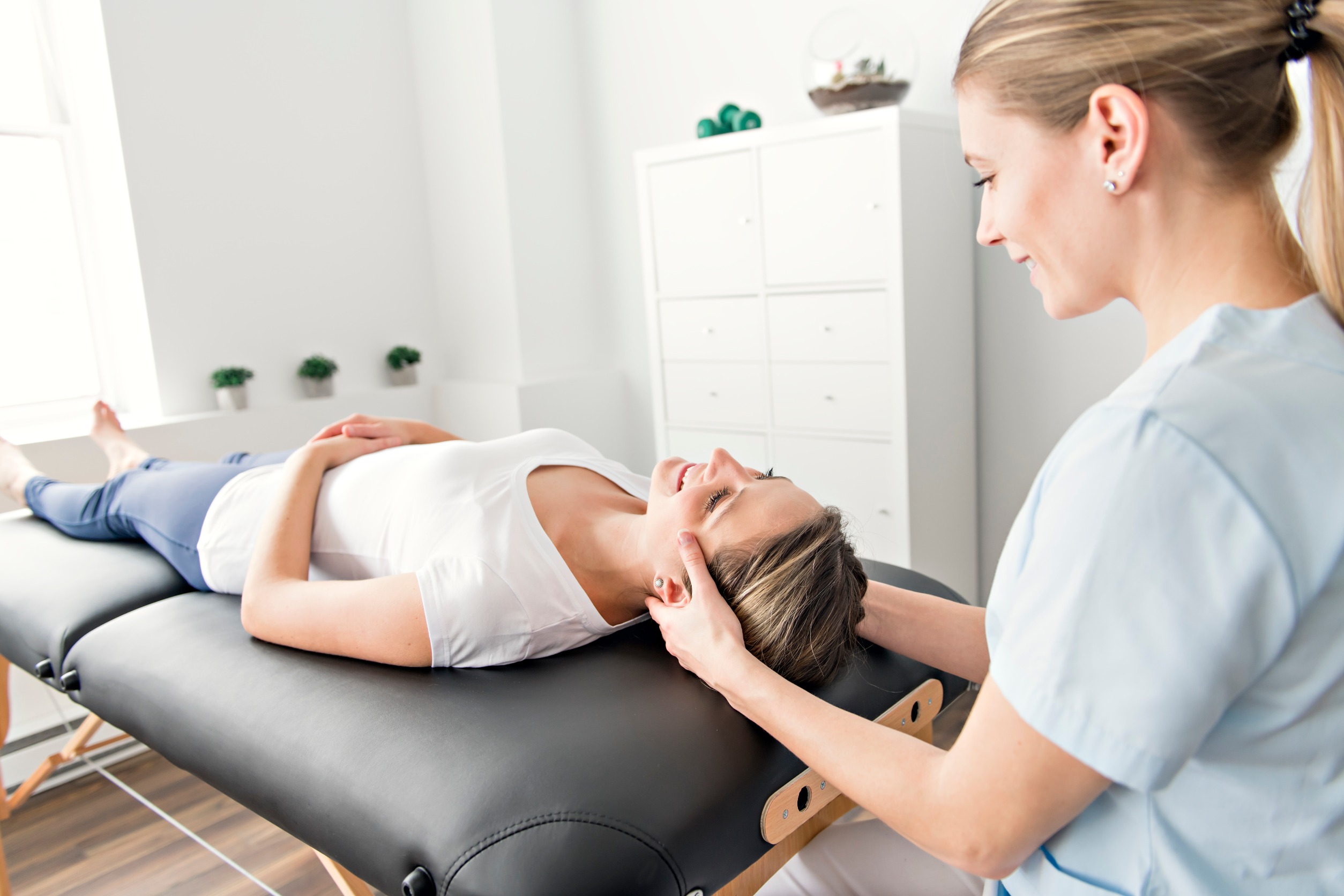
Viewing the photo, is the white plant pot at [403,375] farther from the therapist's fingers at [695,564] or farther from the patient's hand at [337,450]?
the therapist's fingers at [695,564]

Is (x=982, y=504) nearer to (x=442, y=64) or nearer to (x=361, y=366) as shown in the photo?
(x=361, y=366)

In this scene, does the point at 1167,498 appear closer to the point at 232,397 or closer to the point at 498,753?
the point at 498,753

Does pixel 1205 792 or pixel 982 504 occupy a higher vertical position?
pixel 1205 792

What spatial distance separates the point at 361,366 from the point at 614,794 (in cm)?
311

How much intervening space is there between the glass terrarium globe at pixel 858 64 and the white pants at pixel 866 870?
2.06 metres

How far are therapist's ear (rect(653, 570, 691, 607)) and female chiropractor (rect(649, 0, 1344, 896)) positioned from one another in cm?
45

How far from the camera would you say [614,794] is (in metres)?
0.93

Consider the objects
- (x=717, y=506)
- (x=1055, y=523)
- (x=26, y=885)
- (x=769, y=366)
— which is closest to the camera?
(x=1055, y=523)

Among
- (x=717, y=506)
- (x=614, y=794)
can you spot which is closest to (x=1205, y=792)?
(x=614, y=794)

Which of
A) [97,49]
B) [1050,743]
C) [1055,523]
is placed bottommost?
[1050,743]

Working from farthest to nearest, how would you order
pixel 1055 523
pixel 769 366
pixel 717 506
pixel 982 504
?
pixel 982 504 → pixel 769 366 → pixel 717 506 → pixel 1055 523

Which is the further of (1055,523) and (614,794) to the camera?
(614,794)

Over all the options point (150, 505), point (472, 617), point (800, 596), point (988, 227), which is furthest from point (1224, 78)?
point (150, 505)

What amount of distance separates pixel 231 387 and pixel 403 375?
0.74 metres
